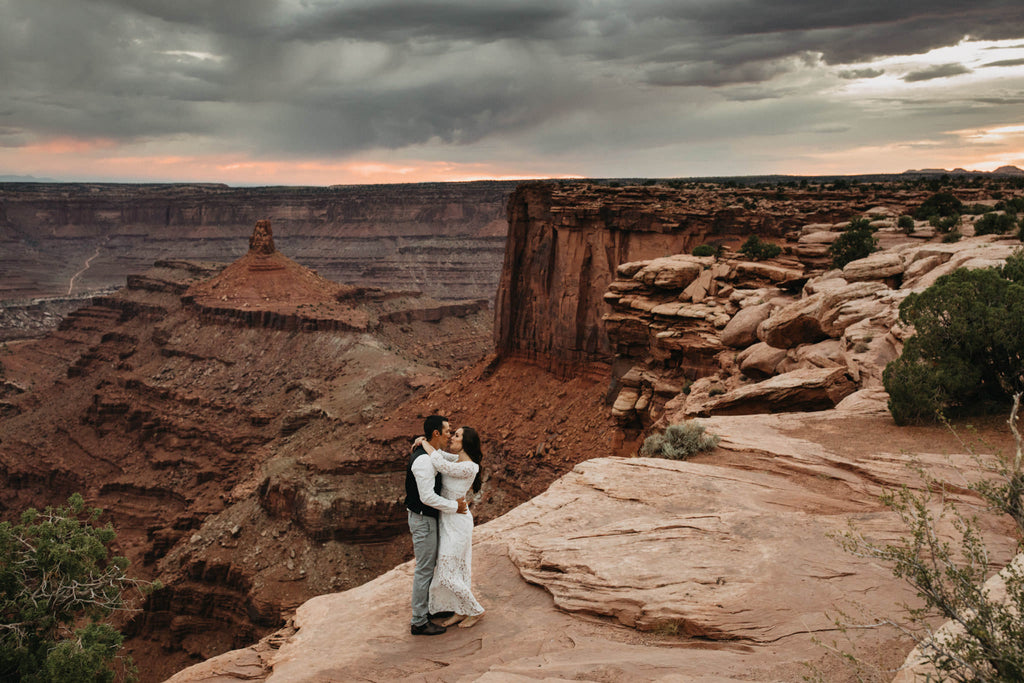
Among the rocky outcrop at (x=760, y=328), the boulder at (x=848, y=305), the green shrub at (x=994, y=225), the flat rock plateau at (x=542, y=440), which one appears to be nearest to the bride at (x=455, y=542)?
the flat rock plateau at (x=542, y=440)

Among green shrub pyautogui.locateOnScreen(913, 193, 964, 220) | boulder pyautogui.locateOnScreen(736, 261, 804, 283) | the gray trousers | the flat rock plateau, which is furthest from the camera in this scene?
green shrub pyautogui.locateOnScreen(913, 193, 964, 220)

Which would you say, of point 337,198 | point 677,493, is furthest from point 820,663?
point 337,198

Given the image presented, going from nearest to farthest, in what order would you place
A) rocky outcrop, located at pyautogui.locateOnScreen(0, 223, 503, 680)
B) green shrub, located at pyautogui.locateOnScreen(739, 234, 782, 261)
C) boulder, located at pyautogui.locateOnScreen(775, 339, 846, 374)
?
boulder, located at pyautogui.locateOnScreen(775, 339, 846, 374)
green shrub, located at pyautogui.locateOnScreen(739, 234, 782, 261)
rocky outcrop, located at pyautogui.locateOnScreen(0, 223, 503, 680)

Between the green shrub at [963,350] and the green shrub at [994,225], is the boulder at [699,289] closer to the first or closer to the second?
the green shrub at [994,225]

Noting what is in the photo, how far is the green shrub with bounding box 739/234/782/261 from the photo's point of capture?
2631cm

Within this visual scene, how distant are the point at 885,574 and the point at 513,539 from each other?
179 inches

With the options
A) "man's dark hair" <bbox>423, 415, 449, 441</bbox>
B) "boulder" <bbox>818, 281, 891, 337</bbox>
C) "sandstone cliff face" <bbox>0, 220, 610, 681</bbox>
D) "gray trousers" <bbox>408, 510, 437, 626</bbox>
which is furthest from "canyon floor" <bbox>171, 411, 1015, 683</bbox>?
"sandstone cliff face" <bbox>0, 220, 610, 681</bbox>

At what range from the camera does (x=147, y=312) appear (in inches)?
3174

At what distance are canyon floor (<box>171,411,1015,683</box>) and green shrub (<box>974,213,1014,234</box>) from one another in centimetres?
1430

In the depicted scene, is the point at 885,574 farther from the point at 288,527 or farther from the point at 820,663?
the point at 288,527

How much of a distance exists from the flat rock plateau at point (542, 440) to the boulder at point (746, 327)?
0.23 feet

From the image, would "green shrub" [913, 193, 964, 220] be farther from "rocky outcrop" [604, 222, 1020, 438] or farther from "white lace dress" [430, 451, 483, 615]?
"white lace dress" [430, 451, 483, 615]

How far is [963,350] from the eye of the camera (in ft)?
36.0

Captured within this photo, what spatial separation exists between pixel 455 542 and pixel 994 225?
2209 cm
